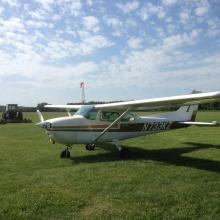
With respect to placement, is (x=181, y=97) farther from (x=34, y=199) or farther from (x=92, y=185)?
(x=34, y=199)

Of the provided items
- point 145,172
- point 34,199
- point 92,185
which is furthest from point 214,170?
point 34,199

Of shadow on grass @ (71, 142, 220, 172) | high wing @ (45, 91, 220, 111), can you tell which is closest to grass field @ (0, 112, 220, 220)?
shadow on grass @ (71, 142, 220, 172)

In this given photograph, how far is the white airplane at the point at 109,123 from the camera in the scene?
10984 mm

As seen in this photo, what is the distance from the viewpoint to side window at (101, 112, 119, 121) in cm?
1215

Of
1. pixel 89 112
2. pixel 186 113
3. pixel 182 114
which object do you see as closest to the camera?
pixel 89 112

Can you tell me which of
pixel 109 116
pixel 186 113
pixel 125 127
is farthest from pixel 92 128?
pixel 186 113

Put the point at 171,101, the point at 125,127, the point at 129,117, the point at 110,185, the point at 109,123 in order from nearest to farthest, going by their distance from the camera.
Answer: the point at 110,185, the point at 171,101, the point at 109,123, the point at 125,127, the point at 129,117

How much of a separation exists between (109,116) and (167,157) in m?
2.59

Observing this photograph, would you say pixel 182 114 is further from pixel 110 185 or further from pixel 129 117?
pixel 110 185

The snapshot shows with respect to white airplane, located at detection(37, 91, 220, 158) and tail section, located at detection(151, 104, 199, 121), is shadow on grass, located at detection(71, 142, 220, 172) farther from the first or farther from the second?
tail section, located at detection(151, 104, 199, 121)

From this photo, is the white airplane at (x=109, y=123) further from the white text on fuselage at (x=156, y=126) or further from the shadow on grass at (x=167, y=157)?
the shadow on grass at (x=167, y=157)

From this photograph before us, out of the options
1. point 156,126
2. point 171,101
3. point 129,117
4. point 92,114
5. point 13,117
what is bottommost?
point 156,126

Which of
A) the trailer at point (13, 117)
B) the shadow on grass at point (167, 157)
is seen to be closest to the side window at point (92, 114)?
the shadow on grass at point (167, 157)

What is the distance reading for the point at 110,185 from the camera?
7445 mm
